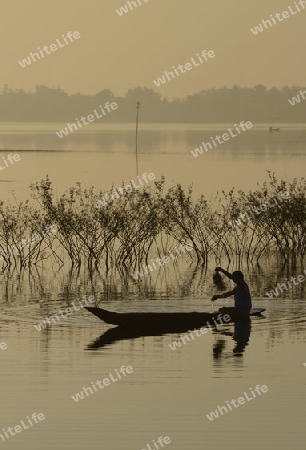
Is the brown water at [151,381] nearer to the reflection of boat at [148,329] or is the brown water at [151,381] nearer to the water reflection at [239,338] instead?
the water reflection at [239,338]

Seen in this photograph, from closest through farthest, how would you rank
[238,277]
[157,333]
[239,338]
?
[239,338] < [157,333] < [238,277]

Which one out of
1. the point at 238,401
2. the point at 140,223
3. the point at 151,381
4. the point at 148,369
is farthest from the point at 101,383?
the point at 140,223

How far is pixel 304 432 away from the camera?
19.2 metres

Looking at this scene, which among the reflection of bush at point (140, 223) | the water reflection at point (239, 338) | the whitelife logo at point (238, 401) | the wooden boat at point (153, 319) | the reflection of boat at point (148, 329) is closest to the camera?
the whitelife logo at point (238, 401)

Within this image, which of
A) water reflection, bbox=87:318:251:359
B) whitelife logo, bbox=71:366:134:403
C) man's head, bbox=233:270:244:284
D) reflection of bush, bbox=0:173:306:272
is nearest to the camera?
whitelife logo, bbox=71:366:134:403

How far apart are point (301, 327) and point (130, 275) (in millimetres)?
10943

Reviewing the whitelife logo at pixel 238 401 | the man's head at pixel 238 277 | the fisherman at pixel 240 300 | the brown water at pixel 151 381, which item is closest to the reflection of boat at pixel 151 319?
the brown water at pixel 151 381

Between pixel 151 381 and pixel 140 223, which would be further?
pixel 140 223

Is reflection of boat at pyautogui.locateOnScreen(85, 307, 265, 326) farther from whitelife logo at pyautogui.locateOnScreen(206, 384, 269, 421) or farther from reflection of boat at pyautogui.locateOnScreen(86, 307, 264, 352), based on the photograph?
whitelife logo at pyautogui.locateOnScreen(206, 384, 269, 421)

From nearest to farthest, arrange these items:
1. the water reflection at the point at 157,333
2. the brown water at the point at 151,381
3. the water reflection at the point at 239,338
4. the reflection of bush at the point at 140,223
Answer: the brown water at the point at 151,381
the water reflection at the point at 239,338
the water reflection at the point at 157,333
the reflection of bush at the point at 140,223

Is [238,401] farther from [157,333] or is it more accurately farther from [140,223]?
[140,223]

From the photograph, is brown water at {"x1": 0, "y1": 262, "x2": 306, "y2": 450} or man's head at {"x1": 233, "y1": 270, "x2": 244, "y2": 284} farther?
man's head at {"x1": 233, "y1": 270, "x2": 244, "y2": 284}

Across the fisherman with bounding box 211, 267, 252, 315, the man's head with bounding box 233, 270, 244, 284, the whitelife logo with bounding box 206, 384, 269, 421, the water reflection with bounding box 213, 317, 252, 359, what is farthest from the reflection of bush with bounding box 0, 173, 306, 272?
the whitelife logo with bounding box 206, 384, 269, 421

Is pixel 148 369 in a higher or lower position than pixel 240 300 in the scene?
lower
